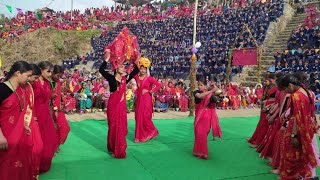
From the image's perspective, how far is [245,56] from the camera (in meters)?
15.2

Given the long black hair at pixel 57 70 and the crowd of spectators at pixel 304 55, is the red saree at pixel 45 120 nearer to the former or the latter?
the long black hair at pixel 57 70

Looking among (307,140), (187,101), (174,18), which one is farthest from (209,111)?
(174,18)

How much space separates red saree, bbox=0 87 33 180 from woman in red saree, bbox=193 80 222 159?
9.60 ft

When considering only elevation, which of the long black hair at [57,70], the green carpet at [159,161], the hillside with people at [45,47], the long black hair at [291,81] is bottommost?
the green carpet at [159,161]

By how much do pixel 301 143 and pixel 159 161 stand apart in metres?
2.19

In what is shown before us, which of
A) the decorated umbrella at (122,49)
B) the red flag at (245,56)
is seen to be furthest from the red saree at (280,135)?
the red flag at (245,56)

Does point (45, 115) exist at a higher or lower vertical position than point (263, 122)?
higher

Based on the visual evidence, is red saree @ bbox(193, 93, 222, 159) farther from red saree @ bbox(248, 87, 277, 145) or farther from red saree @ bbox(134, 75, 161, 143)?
red saree @ bbox(134, 75, 161, 143)

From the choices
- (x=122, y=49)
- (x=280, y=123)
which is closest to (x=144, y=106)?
(x=122, y=49)

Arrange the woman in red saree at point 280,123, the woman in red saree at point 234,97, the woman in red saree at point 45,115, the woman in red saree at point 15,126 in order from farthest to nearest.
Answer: the woman in red saree at point 234,97, the woman in red saree at point 45,115, the woman in red saree at point 280,123, the woman in red saree at point 15,126

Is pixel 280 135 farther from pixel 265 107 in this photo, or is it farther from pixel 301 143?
pixel 265 107

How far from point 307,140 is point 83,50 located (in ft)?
91.9

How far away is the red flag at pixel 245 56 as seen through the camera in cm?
1477

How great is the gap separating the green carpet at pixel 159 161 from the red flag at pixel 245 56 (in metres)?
8.34
